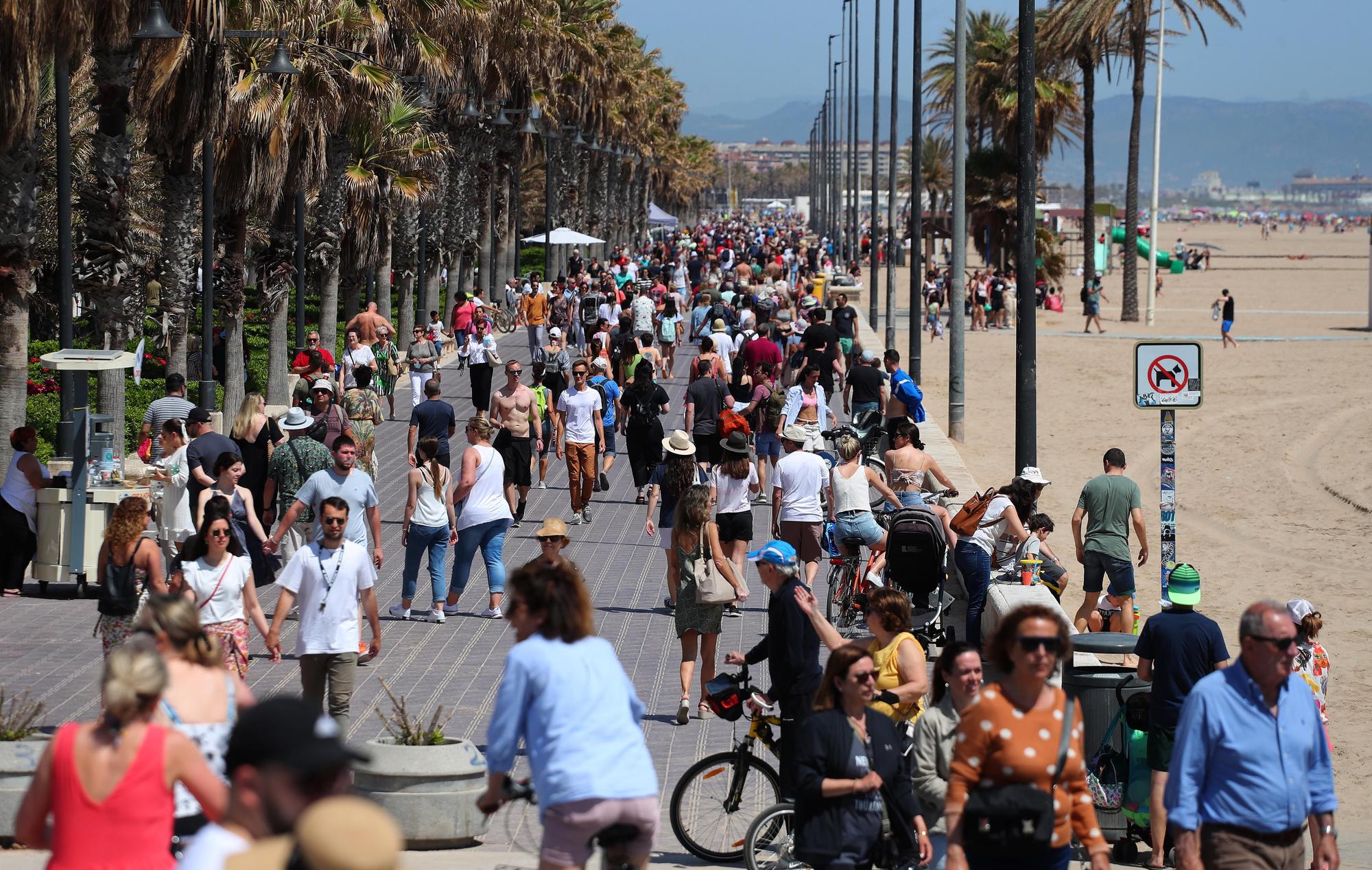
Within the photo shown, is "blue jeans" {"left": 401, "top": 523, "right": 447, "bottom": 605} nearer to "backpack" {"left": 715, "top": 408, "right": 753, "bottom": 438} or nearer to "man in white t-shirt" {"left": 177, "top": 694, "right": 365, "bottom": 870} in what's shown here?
"backpack" {"left": 715, "top": 408, "right": 753, "bottom": 438}

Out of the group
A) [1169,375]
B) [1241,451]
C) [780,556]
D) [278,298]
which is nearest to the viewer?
[780,556]

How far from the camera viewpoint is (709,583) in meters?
10.3

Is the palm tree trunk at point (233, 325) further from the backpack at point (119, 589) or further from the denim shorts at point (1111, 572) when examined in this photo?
the backpack at point (119, 589)

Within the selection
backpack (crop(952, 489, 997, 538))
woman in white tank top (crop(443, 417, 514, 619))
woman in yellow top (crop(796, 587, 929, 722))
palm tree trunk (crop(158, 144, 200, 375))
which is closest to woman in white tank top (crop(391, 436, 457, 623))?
woman in white tank top (crop(443, 417, 514, 619))

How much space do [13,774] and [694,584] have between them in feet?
13.4

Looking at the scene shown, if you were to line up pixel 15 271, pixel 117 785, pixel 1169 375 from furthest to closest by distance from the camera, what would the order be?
pixel 15 271 < pixel 1169 375 < pixel 117 785

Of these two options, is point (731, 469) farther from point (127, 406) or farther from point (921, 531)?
point (127, 406)

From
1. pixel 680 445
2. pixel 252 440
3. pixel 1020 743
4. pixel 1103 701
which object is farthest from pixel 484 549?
pixel 1020 743

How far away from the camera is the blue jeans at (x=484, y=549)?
12.8 m

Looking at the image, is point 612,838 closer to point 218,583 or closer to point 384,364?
point 218,583

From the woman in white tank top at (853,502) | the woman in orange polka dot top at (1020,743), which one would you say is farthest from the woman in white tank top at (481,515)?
the woman in orange polka dot top at (1020,743)

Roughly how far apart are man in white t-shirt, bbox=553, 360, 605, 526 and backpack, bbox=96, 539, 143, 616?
26.1 ft

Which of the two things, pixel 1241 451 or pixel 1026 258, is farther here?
pixel 1241 451

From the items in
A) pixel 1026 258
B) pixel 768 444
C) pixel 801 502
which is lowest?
pixel 801 502
